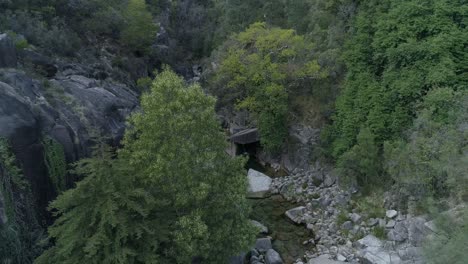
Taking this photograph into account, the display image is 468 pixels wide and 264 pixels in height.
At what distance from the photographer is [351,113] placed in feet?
70.8

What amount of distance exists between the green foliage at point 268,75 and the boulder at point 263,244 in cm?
809

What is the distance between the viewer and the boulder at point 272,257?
1764 cm

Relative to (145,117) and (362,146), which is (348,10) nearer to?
(362,146)

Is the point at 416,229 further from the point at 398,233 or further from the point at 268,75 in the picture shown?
the point at 268,75

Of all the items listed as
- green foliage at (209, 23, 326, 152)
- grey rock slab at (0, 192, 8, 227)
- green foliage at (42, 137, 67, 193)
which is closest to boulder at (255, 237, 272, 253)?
green foliage at (209, 23, 326, 152)

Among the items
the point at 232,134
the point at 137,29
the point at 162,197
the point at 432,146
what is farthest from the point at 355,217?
the point at 137,29

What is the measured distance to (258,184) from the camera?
24.7 m

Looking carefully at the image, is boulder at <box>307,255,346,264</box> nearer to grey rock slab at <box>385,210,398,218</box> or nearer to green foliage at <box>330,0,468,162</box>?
grey rock slab at <box>385,210,398,218</box>

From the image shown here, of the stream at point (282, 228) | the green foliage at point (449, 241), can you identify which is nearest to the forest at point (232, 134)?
the green foliage at point (449, 241)

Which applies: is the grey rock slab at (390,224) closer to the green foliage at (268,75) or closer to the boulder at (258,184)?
the boulder at (258,184)

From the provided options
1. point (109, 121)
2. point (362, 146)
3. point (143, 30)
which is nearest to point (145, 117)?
point (109, 121)

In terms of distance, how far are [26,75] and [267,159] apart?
15.7 m

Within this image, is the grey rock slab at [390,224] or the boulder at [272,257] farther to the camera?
the grey rock slab at [390,224]

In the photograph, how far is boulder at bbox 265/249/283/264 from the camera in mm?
17641
